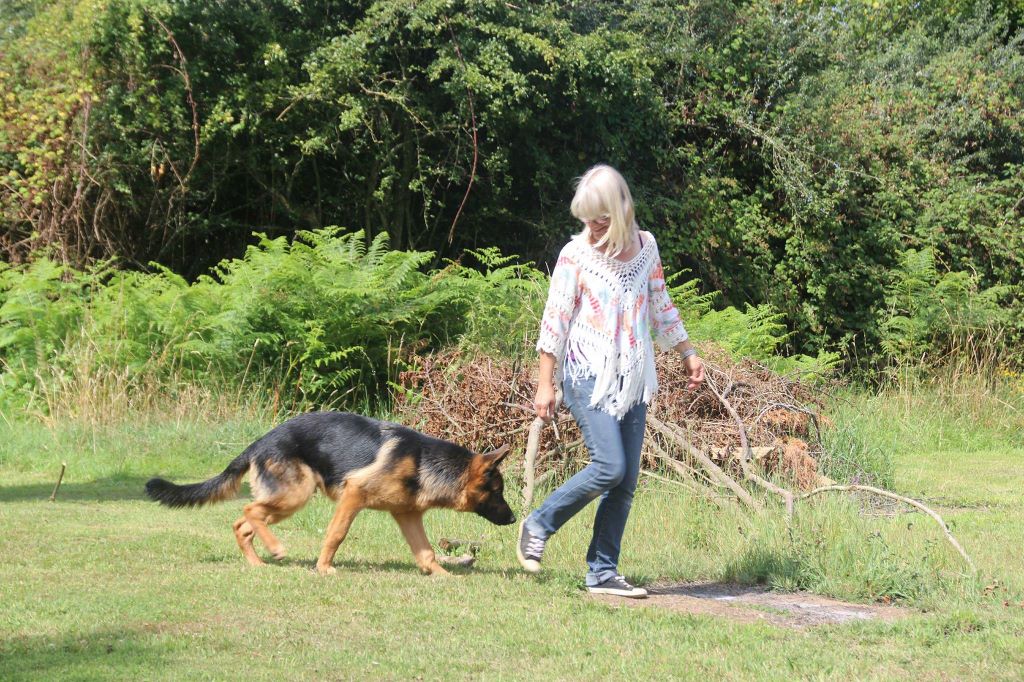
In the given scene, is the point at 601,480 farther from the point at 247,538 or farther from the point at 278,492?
the point at 247,538

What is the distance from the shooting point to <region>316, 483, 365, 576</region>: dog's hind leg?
662cm

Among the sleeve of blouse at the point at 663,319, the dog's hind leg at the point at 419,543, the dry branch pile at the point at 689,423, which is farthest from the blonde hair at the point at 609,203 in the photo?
the dry branch pile at the point at 689,423

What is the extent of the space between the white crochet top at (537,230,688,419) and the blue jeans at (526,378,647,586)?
8cm

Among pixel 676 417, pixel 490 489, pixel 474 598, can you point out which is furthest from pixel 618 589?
pixel 676 417

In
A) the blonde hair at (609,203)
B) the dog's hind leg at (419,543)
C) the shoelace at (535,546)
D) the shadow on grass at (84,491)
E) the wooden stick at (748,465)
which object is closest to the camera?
the blonde hair at (609,203)

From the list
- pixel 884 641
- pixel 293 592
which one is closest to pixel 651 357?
pixel 884 641

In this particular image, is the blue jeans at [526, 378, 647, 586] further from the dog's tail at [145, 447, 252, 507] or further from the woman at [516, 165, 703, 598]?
the dog's tail at [145, 447, 252, 507]

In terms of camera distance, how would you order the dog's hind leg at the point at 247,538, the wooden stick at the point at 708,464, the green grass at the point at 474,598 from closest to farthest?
the green grass at the point at 474,598 < the dog's hind leg at the point at 247,538 < the wooden stick at the point at 708,464

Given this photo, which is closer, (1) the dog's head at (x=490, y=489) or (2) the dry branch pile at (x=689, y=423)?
(1) the dog's head at (x=490, y=489)

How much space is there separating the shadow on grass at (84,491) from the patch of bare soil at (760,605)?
5.16 meters

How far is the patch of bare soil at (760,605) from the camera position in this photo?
5.86 metres

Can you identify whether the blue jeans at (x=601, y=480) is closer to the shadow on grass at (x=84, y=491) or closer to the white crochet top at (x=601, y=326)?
the white crochet top at (x=601, y=326)

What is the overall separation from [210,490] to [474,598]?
2.00 metres

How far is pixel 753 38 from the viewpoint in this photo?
774 inches
